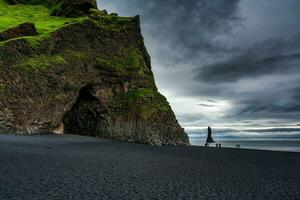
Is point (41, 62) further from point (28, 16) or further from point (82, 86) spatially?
point (28, 16)

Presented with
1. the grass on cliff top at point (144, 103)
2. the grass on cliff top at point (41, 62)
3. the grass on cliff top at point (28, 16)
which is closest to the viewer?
the grass on cliff top at point (41, 62)

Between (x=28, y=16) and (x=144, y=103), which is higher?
(x=28, y=16)

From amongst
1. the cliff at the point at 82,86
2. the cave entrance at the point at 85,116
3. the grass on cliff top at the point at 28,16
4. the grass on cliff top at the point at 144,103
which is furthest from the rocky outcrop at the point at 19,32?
the grass on cliff top at the point at 144,103

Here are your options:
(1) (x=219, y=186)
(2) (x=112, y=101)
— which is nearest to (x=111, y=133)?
(2) (x=112, y=101)

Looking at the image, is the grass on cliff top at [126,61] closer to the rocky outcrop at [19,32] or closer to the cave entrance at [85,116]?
the cave entrance at [85,116]

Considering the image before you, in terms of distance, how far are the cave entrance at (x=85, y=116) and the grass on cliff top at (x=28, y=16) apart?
64.7 ft

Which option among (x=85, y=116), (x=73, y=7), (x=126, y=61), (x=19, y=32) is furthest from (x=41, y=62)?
(x=73, y=7)

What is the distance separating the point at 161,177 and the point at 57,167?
5.05 meters

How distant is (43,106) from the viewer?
154 feet

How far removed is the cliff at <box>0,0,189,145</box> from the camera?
4516cm

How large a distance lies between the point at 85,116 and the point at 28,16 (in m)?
41.4

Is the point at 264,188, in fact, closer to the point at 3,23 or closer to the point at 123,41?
the point at 123,41

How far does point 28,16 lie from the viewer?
81.2 metres

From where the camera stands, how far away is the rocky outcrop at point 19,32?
53.6m
